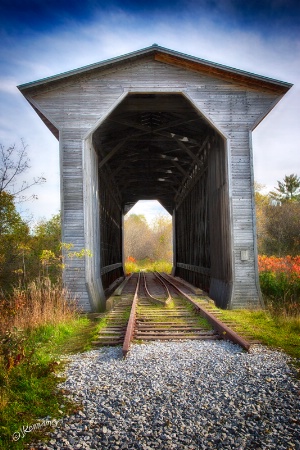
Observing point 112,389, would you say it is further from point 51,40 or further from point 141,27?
point 141,27

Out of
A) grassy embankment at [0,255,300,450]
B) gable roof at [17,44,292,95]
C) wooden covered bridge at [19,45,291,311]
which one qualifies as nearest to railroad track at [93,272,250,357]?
grassy embankment at [0,255,300,450]

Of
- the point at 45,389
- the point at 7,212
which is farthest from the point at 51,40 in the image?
the point at 45,389

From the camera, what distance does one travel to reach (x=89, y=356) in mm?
5336

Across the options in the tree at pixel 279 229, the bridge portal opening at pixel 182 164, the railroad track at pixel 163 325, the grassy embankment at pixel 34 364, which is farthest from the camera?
the tree at pixel 279 229

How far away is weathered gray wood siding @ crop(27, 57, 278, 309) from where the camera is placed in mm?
9797

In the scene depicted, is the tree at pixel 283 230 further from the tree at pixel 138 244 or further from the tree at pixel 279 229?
the tree at pixel 138 244

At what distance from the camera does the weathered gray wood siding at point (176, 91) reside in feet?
32.1

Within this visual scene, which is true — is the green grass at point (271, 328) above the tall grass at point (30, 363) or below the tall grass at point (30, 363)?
below

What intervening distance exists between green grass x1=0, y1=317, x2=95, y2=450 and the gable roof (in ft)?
22.5

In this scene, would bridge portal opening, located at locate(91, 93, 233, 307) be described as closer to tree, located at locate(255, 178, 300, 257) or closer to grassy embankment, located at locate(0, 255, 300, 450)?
grassy embankment, located at locate(0, 255, 300, 450)

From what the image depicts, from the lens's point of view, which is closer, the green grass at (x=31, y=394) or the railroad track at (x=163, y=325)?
the green grass at (x=31, y=394)

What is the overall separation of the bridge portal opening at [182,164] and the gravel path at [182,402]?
206 inches

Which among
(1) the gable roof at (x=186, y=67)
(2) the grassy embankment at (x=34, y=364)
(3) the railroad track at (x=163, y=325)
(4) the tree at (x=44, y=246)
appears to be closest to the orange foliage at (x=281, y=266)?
(3) the railroad track at (x=163, y=325)

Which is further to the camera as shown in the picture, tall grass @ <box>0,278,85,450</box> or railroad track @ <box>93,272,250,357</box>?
railroad track @ <box>93,272,250,357</box>
